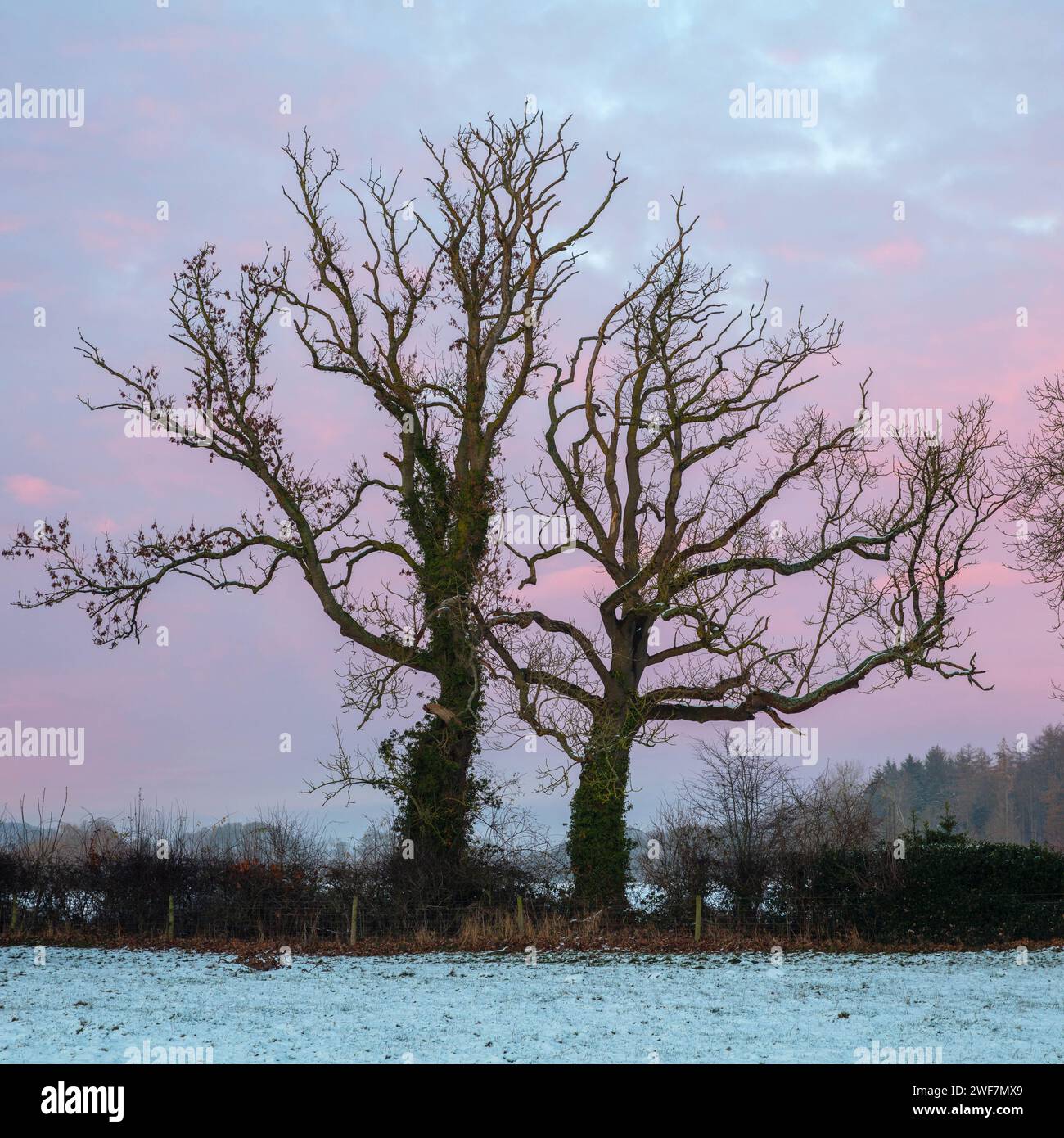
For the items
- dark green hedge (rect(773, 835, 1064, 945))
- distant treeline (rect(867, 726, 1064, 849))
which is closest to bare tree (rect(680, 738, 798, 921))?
dark green hedge (rect(773, 835, 1064, 945))

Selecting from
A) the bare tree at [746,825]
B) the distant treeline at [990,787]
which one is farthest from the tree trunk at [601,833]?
the distant treeline at [990,787]

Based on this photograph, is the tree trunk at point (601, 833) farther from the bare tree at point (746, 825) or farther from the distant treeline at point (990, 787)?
the distant treeline at point (990, 787)

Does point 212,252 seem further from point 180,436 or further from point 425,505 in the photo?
point 425,505

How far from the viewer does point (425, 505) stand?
2395cm

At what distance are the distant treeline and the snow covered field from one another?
51568mm

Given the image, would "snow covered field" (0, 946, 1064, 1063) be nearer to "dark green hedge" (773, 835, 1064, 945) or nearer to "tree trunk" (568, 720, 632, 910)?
"dark green hedge" (773, 835, 1064, 945)

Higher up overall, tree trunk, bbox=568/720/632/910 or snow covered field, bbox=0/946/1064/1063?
tree trunk, bbox=568/720/632/910

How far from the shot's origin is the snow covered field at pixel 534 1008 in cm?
1080

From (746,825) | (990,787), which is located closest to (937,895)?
(746,825)

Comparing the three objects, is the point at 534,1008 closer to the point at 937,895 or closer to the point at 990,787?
the point at 937,895

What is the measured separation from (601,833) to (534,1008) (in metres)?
8.24

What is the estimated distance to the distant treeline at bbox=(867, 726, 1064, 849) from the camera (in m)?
67.1

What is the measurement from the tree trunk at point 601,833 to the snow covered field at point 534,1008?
127 inches
